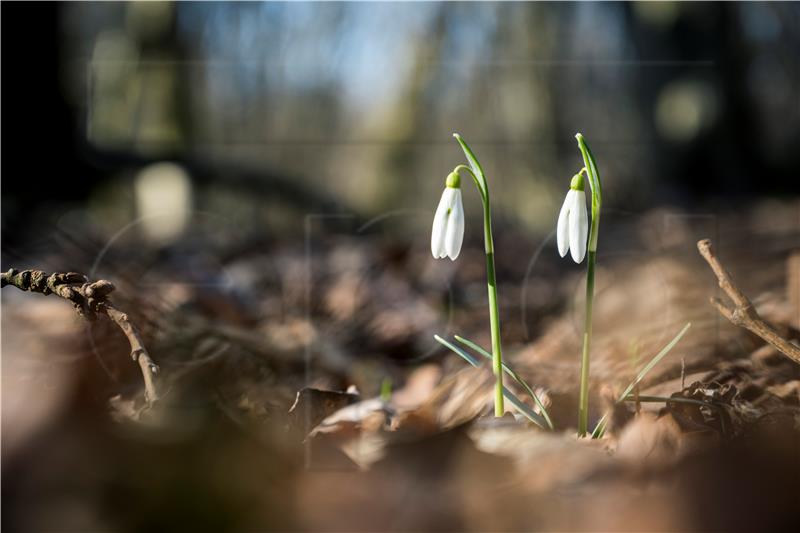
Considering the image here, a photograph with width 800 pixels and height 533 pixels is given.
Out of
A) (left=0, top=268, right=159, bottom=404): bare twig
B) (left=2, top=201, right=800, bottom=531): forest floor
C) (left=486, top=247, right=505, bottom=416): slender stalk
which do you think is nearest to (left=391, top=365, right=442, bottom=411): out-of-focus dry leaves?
(left=2, top=201, right=800, bottom=531): forest floor

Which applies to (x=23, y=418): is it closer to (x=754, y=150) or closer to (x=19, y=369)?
(x=19, y=369)

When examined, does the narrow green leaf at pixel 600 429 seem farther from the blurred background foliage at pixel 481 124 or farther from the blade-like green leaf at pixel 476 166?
the blurred background foliage at pixel 481 124

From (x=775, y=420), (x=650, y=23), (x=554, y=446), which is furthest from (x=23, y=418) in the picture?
(x=650, y=23)

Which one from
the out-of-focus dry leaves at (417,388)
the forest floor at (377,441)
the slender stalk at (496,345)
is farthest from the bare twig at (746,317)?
the out-of-focus dry leaves at (417,388)

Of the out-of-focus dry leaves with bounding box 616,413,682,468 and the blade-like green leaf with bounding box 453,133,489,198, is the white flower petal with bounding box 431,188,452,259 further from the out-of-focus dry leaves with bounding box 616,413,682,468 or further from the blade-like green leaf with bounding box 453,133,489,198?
the out-of-focus dry leaves with bounding box 616,413,682,468

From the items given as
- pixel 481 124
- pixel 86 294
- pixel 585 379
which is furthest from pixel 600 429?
pixel 481 124
